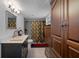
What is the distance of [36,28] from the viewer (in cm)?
1011

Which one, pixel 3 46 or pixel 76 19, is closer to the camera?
pixel 76 19

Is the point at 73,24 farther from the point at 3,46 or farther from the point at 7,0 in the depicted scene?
the point at 7,0

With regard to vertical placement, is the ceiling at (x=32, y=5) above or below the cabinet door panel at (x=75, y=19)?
above

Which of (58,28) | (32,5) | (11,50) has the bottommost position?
(11,50)

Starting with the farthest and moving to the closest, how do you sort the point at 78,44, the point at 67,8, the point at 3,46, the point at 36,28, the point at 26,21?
the point at 26,21
the point at 36,28
the point at 3,46
the point at 67,8
the point at 78,44

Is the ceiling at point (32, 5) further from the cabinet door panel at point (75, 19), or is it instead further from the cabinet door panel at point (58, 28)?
the cabinet door panel at point (75, 19)

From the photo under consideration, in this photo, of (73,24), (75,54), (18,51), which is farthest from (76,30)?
(18,51)

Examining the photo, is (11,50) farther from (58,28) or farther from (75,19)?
(75,19)

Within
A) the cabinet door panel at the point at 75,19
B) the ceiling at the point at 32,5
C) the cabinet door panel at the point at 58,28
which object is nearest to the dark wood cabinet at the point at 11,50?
the cabinet door panel at the point at 58,28

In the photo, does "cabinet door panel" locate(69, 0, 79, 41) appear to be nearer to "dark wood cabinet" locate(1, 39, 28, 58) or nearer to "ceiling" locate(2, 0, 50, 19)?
"dark wood cabinet" locate(1, 39, 28, 58)

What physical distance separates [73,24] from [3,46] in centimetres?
239

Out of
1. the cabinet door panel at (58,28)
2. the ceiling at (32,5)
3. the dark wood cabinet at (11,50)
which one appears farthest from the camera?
the ceiling at (32,5)

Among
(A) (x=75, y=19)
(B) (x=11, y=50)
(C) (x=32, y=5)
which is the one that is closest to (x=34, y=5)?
(C) (x=32, y=5)

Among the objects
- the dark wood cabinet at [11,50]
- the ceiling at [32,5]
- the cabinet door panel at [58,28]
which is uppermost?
the ceiling at [32,5]
